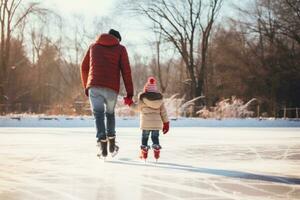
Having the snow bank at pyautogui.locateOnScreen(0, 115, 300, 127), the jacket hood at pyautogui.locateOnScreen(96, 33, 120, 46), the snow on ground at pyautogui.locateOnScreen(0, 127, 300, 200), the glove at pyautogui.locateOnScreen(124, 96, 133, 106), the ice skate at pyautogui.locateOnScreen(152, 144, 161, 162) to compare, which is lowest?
the snow on ground at pyautogui.locateOnScreen(0, 127, 300, 200)

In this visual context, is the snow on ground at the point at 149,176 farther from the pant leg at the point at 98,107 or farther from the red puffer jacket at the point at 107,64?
the red puffer jacket at the point at 107,64

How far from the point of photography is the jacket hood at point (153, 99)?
695 centimetres

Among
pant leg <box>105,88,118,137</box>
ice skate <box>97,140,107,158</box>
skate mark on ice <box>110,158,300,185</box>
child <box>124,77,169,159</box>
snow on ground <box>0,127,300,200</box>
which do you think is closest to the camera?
snow on ground <box>0,127,300,200</box>

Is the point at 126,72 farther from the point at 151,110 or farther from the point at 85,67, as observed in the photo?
the point at 151,110

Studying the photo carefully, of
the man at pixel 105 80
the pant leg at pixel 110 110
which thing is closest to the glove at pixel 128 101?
the man at pixel 105 80

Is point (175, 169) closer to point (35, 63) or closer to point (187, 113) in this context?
point (187, 113)

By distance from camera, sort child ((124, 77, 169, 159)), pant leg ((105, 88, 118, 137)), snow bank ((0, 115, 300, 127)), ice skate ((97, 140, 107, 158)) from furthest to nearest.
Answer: snow bank ((0, 115, 300, 127))
child ((124, 77, 169, 159))
pant leg ((105, 88, 118, 137))
ice skate ((97, 140, 107, 158))

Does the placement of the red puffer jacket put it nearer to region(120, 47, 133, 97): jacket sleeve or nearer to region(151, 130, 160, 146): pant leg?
region(120, 47, 133, 97): jacket sleeve

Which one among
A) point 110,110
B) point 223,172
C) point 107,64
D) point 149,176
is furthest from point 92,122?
point 149,176

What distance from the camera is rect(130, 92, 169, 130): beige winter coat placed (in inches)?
272

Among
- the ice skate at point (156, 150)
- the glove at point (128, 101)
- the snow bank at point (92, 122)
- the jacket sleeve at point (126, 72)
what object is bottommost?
the ice skate at point (156, 150)

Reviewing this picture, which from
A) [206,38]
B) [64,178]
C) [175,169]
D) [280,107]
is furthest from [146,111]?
[206,38]

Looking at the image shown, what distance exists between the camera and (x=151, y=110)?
699 centimetres

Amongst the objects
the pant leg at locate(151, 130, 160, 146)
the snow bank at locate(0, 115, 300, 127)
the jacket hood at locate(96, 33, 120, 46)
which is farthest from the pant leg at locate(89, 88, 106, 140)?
the snow bank at locate(0, 115, 300, 127)
